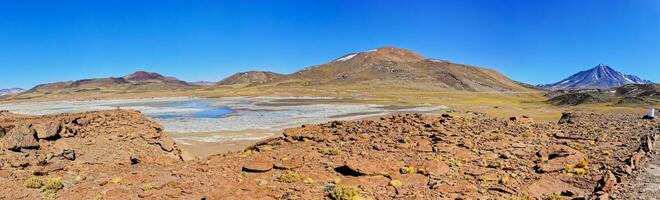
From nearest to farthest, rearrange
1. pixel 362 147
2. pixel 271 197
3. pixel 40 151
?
pixel 271 197 < pixel 40 151 < pixel 362 147

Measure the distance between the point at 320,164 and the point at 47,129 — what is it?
11419 mm

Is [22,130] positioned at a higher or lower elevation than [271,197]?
higher

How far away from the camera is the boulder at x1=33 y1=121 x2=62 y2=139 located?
18406mm

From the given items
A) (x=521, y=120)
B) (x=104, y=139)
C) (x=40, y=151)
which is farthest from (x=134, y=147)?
(x=521, y=120)

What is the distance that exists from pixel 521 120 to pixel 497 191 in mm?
18123

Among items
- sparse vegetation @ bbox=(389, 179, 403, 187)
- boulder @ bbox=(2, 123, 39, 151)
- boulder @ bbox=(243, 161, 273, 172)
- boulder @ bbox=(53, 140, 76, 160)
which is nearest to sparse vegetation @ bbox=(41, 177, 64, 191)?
boulder @ bbox=(53, 140, 76, 160)

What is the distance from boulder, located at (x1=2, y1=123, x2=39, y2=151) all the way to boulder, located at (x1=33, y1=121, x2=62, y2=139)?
313 mm

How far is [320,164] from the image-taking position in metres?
A: 17.1

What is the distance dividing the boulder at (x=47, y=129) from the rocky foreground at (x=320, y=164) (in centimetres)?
5

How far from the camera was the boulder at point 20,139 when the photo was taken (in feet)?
55.9

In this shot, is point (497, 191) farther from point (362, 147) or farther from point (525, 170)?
point (362, 147)

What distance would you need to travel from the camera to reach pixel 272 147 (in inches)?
803

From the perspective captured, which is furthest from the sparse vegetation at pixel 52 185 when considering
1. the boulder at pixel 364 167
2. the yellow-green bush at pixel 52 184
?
the boulder at pixel 364 167

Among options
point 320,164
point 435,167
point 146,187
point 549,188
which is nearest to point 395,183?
point 435,167
